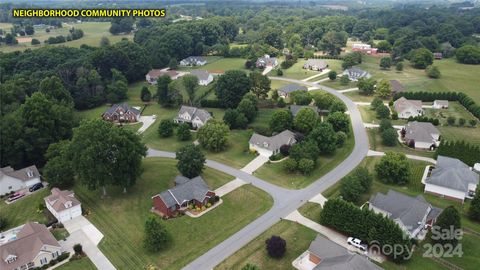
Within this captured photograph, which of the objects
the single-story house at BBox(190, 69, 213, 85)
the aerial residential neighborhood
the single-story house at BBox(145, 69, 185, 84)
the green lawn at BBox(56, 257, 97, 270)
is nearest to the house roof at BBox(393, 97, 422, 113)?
the aerial residential neighborhood

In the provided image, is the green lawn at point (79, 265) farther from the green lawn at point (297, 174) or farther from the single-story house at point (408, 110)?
the single-story house at point (408, 110)

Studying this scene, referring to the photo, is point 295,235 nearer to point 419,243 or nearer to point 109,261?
point 419,243

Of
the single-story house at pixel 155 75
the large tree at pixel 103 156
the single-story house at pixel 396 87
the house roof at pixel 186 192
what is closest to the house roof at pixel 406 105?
the single-story house at pixel 396 87

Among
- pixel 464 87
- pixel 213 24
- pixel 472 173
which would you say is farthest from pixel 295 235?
pixel 213 24

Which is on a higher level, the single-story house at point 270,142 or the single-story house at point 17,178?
the single-story house at point 270,142

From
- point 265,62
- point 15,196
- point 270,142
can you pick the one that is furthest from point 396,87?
point 15,196
